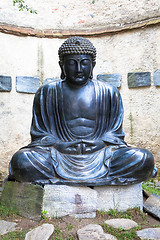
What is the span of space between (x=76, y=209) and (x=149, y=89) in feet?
14.6

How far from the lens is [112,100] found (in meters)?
3.86

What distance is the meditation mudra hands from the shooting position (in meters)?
3.40

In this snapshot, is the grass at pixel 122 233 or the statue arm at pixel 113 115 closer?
the grass at pixel 122 233

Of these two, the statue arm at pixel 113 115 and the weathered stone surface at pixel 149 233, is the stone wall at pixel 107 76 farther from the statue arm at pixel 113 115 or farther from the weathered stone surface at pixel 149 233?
the weathered stone surface at pixel 149 233

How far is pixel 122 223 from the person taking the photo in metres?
2.78

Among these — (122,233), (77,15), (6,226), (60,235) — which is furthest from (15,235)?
(77,15)

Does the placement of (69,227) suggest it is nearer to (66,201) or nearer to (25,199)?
(66,201)

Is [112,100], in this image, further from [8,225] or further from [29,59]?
[29,59]

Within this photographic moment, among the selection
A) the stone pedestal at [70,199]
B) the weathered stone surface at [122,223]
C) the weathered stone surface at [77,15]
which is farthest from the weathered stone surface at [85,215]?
the weathered stone surface at [77,15]

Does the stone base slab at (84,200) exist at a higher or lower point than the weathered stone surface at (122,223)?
higher

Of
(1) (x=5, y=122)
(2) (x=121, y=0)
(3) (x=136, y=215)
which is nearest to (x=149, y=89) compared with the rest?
(2) (x=121, y=0)

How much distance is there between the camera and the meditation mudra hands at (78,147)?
3.40 metres

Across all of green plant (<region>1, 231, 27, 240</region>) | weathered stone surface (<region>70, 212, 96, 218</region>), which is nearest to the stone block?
weathered stone surface (<region>70, 212, 96, 218</region>)

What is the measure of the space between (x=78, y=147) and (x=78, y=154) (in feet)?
0.29
